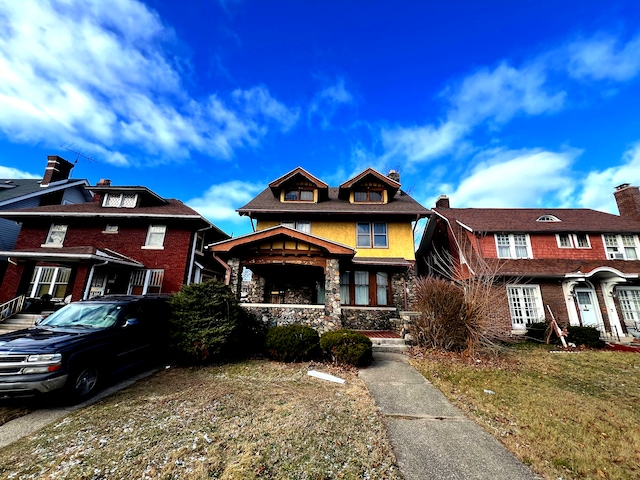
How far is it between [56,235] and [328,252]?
1680 cm

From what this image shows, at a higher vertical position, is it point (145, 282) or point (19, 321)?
point (145, 282)

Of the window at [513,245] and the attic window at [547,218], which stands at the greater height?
the attic window at [547,218]

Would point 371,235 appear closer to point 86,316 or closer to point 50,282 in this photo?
point 86,316

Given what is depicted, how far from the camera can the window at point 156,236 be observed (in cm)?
1521

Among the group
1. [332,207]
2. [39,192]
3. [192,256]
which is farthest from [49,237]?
[332,207]

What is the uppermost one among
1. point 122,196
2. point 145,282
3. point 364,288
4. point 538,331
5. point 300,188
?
point 300,188

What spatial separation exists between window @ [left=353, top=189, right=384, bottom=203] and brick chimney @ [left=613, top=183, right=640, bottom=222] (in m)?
15.7

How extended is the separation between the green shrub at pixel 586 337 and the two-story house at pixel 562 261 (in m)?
1.35

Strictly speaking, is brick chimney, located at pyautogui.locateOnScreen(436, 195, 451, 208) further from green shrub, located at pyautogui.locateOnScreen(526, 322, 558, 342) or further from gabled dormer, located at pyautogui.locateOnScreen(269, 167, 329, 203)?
green shrub, located at pyautogui.locateOnScreen(526, 322, 558, 342)

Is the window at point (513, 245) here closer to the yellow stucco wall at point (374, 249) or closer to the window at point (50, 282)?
the yellow stucco wall at point (374, 249)

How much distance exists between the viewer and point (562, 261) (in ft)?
46.2

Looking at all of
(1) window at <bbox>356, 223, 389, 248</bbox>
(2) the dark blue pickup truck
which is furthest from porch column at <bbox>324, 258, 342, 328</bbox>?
(2) the dark blue pickup truck

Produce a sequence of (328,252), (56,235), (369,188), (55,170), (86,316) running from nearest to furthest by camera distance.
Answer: (86,316) < (328,252) < (56,235) < (369,188) < (55,170)

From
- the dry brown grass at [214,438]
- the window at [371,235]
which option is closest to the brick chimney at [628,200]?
the window at [371,235]
